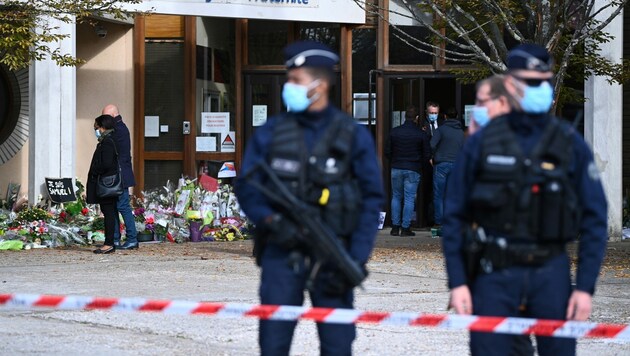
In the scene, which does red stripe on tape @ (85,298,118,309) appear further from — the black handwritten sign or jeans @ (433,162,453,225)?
jeans @ (433,162,453,225)

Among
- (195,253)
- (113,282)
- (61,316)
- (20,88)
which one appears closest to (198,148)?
(20,88)

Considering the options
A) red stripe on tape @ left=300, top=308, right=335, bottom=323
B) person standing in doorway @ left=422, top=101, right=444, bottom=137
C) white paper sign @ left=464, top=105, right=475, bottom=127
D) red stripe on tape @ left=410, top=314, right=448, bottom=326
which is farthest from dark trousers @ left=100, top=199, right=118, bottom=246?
red stripe on tape @ left=300, top=308, right=335, bottom=323

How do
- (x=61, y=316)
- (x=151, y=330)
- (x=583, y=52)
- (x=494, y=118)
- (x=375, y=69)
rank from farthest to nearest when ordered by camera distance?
(x=375, y=69), (x=583, y=52), (x=61, y=316), (x=151, y=330), (x=494, y=118)

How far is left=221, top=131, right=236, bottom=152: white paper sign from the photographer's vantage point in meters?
19.6

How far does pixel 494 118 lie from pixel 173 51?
14.8 metres

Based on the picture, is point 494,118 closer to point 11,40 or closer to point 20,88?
point 11,40

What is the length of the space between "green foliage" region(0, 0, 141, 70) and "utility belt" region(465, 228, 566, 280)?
10165 millimetres

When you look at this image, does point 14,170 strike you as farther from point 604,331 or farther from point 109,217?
point 604,331

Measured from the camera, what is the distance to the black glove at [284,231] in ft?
16.8

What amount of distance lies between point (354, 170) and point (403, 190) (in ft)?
40.9

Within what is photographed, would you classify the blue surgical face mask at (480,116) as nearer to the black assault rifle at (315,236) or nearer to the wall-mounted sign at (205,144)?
the black assault rifle at (315,236)

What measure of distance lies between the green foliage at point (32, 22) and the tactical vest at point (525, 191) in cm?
1017

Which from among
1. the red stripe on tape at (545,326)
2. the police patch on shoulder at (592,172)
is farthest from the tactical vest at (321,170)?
the police patch on shoulder at (592,172)

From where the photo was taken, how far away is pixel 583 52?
1573cm
